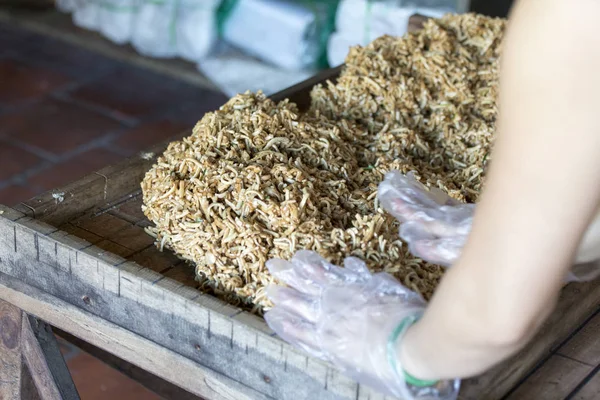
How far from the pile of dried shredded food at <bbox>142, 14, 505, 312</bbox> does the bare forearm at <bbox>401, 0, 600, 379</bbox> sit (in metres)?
0.44

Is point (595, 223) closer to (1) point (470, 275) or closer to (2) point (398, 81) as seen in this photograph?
(1) point (470, 275)

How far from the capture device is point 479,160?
2.08m

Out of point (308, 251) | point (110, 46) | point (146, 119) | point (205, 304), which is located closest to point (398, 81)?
point (308, 251)

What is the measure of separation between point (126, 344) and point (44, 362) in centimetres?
30

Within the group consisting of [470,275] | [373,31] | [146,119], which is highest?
[470,275]

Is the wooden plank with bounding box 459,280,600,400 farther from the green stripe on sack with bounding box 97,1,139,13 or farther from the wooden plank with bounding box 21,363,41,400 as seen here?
the green stripe on sack with bounding box 97,1,139,13

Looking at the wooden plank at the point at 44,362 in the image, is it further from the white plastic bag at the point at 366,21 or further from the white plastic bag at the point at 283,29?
the white plastic bag at the point at 283,29

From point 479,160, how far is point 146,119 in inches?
125

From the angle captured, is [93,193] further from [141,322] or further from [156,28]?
[156,28]

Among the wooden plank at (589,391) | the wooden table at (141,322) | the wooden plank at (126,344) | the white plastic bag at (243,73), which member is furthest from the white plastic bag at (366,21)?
the wooden plank at (589,391)

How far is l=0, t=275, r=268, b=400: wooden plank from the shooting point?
1570mm

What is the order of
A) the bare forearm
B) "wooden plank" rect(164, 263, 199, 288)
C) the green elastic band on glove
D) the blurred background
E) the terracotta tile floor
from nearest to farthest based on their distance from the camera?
the bare forearm, the green elastic band on glove, "wooden plank" rect(164, 263, 199, 288), the terracotta tile floor, the blurred background

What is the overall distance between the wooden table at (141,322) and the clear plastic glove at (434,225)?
9cm

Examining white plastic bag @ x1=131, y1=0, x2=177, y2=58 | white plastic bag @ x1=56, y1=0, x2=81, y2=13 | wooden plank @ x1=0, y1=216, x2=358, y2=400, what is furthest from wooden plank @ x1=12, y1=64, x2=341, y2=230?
white plastic bag @ x1=56, y1=0, x2=81, y2=13
